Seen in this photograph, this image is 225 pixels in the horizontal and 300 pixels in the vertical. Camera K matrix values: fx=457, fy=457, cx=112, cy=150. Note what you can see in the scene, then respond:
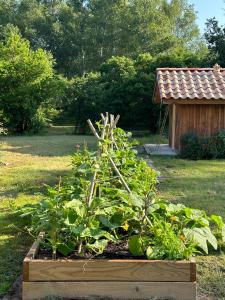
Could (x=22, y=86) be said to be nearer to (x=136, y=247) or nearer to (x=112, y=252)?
(x=112, y=252)

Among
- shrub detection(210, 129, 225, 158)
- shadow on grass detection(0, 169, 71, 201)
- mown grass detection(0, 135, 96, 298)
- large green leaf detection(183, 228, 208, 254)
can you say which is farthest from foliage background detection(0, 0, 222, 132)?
large green leaf detection(183, 228, 208, 254)

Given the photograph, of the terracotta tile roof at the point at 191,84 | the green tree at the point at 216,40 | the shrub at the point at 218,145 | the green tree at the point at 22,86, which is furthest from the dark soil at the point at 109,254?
the green tree at the point at 22,86

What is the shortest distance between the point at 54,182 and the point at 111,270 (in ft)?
18.6

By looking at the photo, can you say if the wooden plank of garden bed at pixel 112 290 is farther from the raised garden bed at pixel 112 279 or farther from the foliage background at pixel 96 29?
the foliage background at pixel 96 29

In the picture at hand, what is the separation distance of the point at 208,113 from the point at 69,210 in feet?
35.5

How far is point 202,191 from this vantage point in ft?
26.7

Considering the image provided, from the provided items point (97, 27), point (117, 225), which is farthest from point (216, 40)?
point (97, 27)

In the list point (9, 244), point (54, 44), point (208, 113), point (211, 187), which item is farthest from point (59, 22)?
point (9, 244)

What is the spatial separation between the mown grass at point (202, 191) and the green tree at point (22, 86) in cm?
1366

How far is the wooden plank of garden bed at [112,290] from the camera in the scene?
358 cm

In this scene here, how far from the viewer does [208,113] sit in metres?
14.0

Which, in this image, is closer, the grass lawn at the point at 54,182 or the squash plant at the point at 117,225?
the squash plant at the point at 117,225

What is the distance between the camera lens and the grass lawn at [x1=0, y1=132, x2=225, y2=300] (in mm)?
4246

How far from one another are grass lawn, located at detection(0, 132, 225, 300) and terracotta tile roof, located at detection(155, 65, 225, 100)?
2156mm
